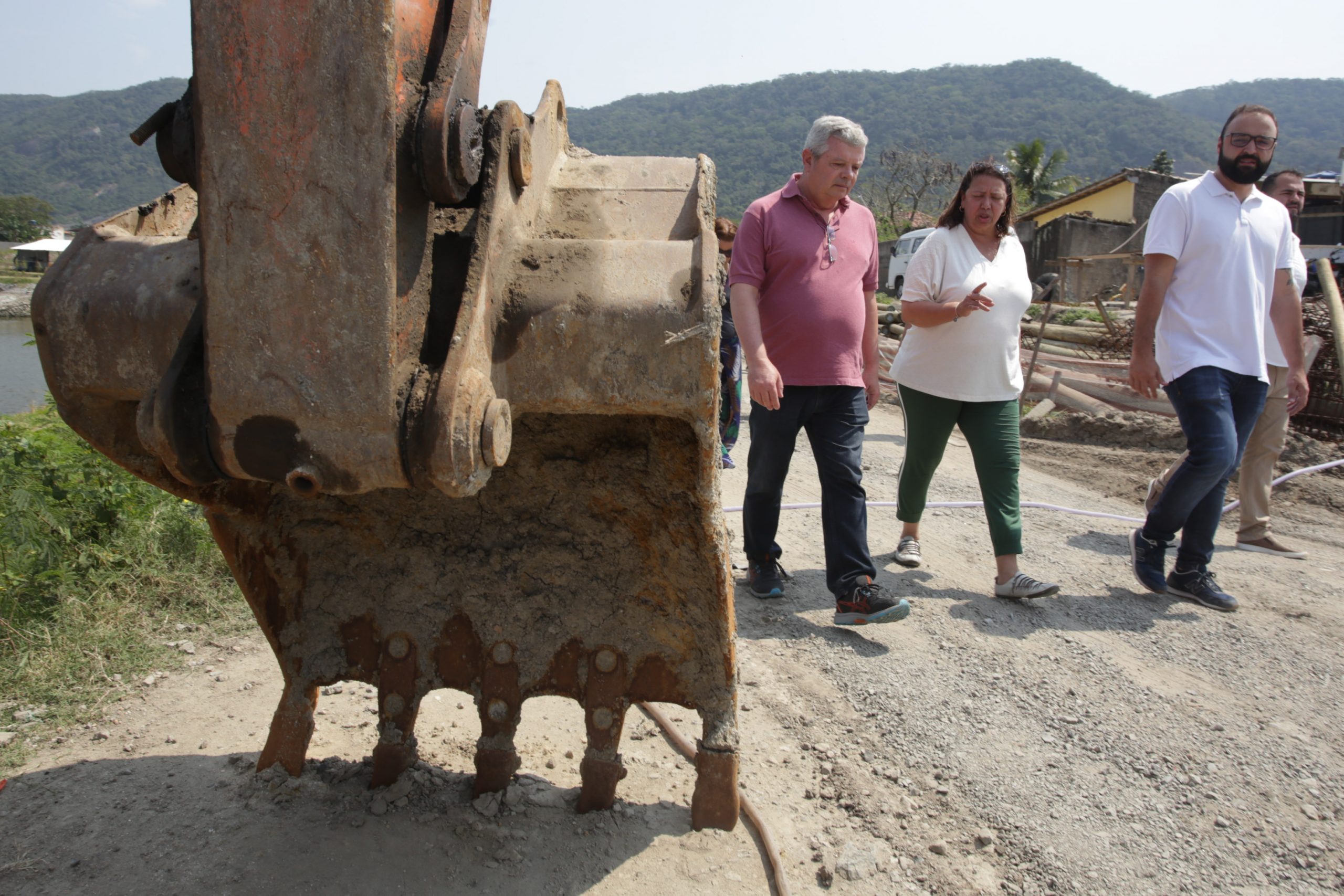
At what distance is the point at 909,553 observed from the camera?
4520mm

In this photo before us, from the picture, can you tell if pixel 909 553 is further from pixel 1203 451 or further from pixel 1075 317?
pixel 1075 317

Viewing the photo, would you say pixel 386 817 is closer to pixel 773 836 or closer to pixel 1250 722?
pixel 773 836

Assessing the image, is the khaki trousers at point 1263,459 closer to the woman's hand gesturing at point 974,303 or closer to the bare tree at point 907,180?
the woman's hand gesturing at point 974,303

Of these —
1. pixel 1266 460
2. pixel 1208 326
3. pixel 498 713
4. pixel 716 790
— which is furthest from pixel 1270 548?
pixel 498 713

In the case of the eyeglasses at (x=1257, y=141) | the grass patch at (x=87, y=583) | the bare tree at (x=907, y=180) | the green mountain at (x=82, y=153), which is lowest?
the grass patch at (x=87, y=583)

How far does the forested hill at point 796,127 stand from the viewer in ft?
436

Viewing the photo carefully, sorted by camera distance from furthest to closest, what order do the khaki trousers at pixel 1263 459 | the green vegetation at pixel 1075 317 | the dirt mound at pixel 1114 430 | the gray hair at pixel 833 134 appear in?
1. the green vegetation at pixel 1075 317
2. the dirt mound at pixel 1114 430
3. the khaki trousers at pixel 1263 459
4. the gray hair at pixel 833 134

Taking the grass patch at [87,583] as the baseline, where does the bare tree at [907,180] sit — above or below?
above

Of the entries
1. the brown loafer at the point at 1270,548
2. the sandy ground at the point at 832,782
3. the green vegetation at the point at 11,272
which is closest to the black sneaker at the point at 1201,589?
the sandy ground at the point at 832,782

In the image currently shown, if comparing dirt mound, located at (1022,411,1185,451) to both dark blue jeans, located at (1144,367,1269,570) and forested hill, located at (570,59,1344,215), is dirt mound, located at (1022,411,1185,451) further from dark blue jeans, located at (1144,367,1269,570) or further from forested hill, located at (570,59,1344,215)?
forested hill, located at (570,59,1344,215)

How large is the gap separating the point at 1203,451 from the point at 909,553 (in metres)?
1.38

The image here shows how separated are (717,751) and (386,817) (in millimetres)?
844

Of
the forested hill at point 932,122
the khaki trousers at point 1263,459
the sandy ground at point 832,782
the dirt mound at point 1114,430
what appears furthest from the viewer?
the forested hill at point 932,122

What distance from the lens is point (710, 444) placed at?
6.14 feet
